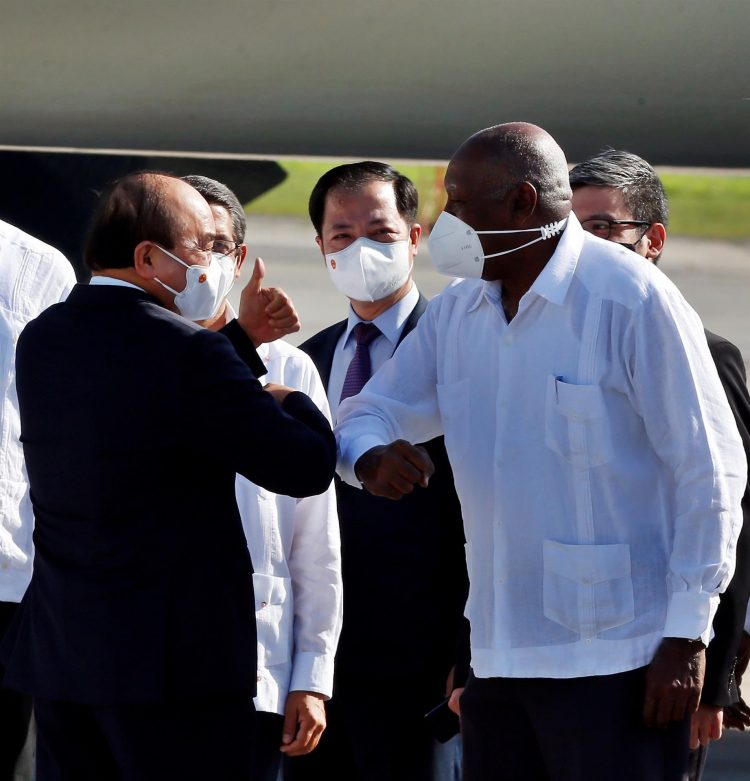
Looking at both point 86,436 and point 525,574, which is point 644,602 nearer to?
point 525,574

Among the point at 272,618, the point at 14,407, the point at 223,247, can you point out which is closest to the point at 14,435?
the point at 14,407

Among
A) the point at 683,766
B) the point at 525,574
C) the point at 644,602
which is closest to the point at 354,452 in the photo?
the point at 525,574

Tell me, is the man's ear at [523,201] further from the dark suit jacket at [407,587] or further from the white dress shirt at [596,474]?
the dark suit jacket at [407,587]

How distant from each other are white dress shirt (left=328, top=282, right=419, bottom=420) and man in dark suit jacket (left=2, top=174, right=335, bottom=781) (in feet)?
2.75

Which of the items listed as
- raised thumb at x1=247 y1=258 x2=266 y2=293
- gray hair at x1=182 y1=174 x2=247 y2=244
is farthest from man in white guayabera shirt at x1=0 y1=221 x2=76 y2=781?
raised thumb at x1=247 y1=258 x2=266 y2=293

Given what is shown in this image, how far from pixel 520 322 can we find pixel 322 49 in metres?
1.50

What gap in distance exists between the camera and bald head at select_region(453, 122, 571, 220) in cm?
205

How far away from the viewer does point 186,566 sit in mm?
1854

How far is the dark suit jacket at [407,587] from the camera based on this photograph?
8.31 ft

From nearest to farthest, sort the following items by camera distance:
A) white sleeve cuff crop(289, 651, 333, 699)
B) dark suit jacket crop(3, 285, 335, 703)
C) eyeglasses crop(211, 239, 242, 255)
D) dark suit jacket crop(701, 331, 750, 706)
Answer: dark suit jacket crop(3, 285, 335, 703)
dark suit jacket crop(701, 331, 750, 706)
white sleeve cuff crop(289, 651, 333, 699)
eyeglasses crop(211, 239, 242, 255)

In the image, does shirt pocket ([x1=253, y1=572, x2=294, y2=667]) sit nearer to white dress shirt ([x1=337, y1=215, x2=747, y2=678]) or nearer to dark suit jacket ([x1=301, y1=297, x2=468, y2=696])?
dark suit jacket ([x1=301, y1=297, x2=468, y2=696])

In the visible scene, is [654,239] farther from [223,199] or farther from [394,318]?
[223,199]

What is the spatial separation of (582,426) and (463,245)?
1.21 feet

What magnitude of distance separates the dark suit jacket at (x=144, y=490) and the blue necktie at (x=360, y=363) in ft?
2.71
